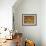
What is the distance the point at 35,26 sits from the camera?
19.1 ft

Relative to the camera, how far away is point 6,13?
15.1 ft

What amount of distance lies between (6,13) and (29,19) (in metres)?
1.56

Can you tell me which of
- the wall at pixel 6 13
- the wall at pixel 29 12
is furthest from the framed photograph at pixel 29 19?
the wall at pixel 6 13

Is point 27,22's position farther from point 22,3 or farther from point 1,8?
point 1,8

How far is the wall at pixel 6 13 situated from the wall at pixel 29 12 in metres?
1.19

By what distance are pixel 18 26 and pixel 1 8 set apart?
1613 mm

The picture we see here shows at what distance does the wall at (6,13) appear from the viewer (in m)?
4.56

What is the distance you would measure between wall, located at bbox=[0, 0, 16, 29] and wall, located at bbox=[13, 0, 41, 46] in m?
1.19

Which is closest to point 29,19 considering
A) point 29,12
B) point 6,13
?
point 29,12

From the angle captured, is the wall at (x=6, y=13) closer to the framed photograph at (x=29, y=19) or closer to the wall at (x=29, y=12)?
the wall at (x=29, y=12)

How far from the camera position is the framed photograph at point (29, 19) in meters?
5.80

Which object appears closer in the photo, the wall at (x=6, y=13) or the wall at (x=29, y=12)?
the wall at (x=6, y=13)

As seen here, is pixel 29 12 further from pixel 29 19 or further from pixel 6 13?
pixel 6 13

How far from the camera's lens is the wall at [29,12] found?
5812mm
